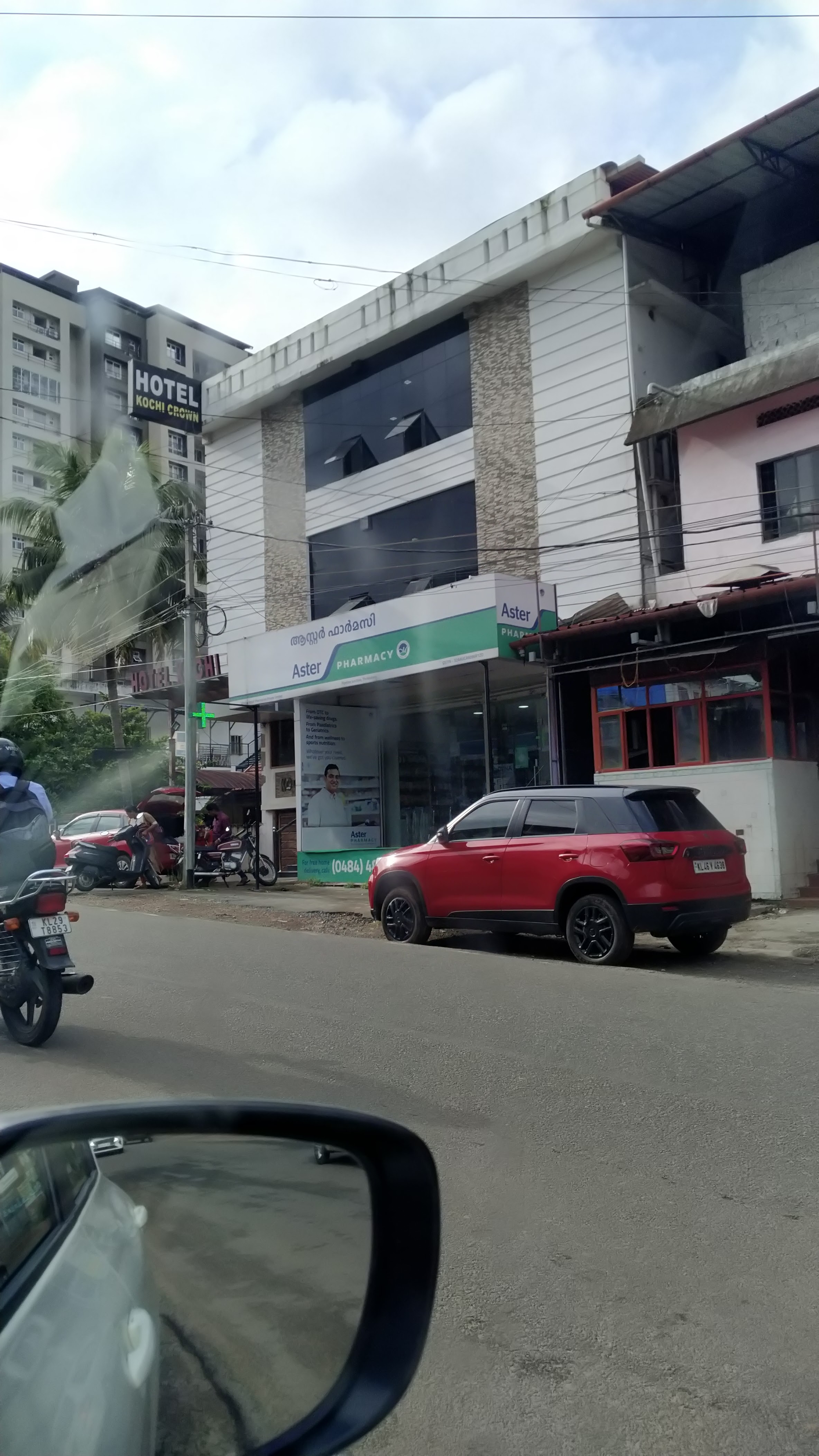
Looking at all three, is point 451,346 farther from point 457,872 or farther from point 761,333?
point 457,872

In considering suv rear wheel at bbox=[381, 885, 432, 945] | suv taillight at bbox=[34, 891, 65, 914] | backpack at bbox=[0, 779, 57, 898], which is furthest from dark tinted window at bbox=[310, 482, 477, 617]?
suv taillight at bbox=[34, 891, 65, 914]

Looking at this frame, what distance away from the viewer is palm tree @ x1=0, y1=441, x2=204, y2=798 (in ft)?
34.9

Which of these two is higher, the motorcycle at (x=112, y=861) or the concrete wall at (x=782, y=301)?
the concrete wall at (x=782, y=301)

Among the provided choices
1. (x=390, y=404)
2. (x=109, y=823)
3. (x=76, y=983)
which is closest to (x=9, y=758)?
(x=76, y=983)

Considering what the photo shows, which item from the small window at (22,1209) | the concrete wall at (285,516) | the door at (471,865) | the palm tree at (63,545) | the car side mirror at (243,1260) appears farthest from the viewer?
the concrete wall at (285,516)

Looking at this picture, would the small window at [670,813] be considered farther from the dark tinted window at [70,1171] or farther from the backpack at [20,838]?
the dark tinted window at [70,1171]

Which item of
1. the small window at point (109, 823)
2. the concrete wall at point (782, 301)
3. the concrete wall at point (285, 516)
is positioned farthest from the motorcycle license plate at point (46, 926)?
the concrete wall at point (285, 516)

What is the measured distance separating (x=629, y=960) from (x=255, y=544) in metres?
19.4

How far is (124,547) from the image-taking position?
1927cm

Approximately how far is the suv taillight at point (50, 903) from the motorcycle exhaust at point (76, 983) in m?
0.42

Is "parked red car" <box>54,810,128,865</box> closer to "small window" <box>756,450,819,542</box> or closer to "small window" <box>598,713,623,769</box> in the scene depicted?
"small window" <box>598,713,623,769</box>

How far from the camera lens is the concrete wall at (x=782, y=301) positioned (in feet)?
62.1

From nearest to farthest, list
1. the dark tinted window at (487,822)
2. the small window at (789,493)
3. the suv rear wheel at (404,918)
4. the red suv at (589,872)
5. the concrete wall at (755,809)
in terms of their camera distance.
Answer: the red suv at (589,872) < the dark tinted window at (487,822) < the suv rear wheel at (404,918) < the concrete wall at (755,809) < the small window at (789,493)

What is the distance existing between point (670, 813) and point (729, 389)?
9240 mm
